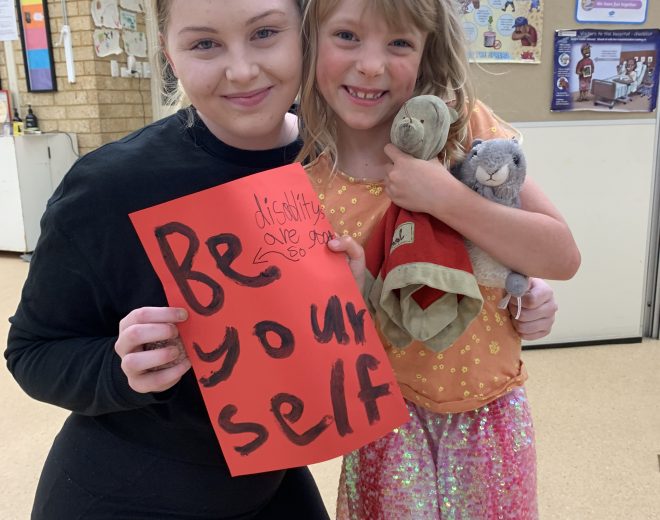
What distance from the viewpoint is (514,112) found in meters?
2.24

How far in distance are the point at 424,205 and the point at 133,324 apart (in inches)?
15.1

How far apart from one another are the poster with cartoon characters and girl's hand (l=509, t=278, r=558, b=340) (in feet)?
5.12

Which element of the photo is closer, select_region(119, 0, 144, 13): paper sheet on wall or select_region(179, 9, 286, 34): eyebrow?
select_region(179, 9, 286, 34): eyebrow

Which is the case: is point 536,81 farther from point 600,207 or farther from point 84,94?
point 84,94

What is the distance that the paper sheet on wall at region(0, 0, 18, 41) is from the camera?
380 cm

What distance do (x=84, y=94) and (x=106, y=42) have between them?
1.27 feet

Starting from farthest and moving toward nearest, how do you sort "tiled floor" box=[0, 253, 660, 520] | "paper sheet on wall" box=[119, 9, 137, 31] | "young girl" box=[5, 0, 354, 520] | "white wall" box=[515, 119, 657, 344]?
"paper sheet on wall" box=[119, 9, 137, 31]
"white wall" box=[515, 119, 657, 344]
"tiled floor" box=[0, 253, 660, 520]
"young girl" box=[5, 0, 354, 520]

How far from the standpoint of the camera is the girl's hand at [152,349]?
2.17 feet

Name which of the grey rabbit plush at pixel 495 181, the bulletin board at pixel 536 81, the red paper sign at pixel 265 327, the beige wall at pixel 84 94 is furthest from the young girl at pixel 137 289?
the beige wall at pixel 84 94

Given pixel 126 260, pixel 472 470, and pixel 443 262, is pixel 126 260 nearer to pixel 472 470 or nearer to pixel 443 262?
pixel 443 262

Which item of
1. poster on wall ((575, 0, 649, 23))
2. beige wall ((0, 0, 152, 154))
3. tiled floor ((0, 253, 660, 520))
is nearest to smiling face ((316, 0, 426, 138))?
tiled floor ((0, 253, 660, 520))

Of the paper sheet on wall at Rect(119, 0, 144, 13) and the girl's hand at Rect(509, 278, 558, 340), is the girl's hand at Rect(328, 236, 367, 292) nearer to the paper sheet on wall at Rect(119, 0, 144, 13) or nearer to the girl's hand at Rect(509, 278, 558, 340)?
the girl's hand at Rect(509, 278, 558, 340)

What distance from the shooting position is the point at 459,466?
0.83 meters

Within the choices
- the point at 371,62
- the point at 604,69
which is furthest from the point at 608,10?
the point at 371,62
